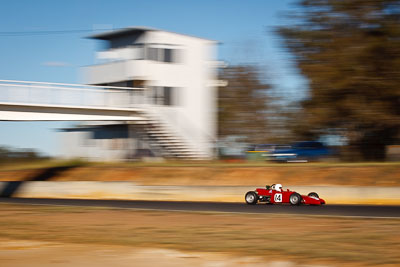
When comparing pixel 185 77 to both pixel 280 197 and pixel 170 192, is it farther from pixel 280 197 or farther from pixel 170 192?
pixel 280 197

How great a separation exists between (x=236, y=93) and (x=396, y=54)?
44.5 meters

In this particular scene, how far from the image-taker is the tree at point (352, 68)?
101ft

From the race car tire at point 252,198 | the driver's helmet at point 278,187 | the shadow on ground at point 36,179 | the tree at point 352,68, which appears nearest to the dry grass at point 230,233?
the driver's helmet at point 278,187

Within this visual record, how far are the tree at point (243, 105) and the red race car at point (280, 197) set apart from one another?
44.7 m

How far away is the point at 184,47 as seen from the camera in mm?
43219

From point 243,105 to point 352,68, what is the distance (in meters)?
42.5

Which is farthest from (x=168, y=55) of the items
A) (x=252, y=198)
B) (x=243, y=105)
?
(x=243, y=105)

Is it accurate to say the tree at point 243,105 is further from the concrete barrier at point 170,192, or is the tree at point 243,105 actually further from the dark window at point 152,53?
the concrete barrier at point 170,192

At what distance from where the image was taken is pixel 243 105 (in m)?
73.1

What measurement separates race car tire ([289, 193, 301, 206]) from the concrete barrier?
7.65 feet

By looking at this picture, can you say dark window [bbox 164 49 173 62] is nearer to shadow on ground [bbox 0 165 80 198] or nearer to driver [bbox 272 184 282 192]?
shadow on ground [bbox 0 165 80 198]

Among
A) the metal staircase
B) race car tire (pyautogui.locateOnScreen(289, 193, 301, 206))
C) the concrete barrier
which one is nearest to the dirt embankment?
the concrete barrier

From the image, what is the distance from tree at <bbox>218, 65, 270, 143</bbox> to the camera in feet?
229

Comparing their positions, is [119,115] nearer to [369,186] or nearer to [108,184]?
[108,184]
